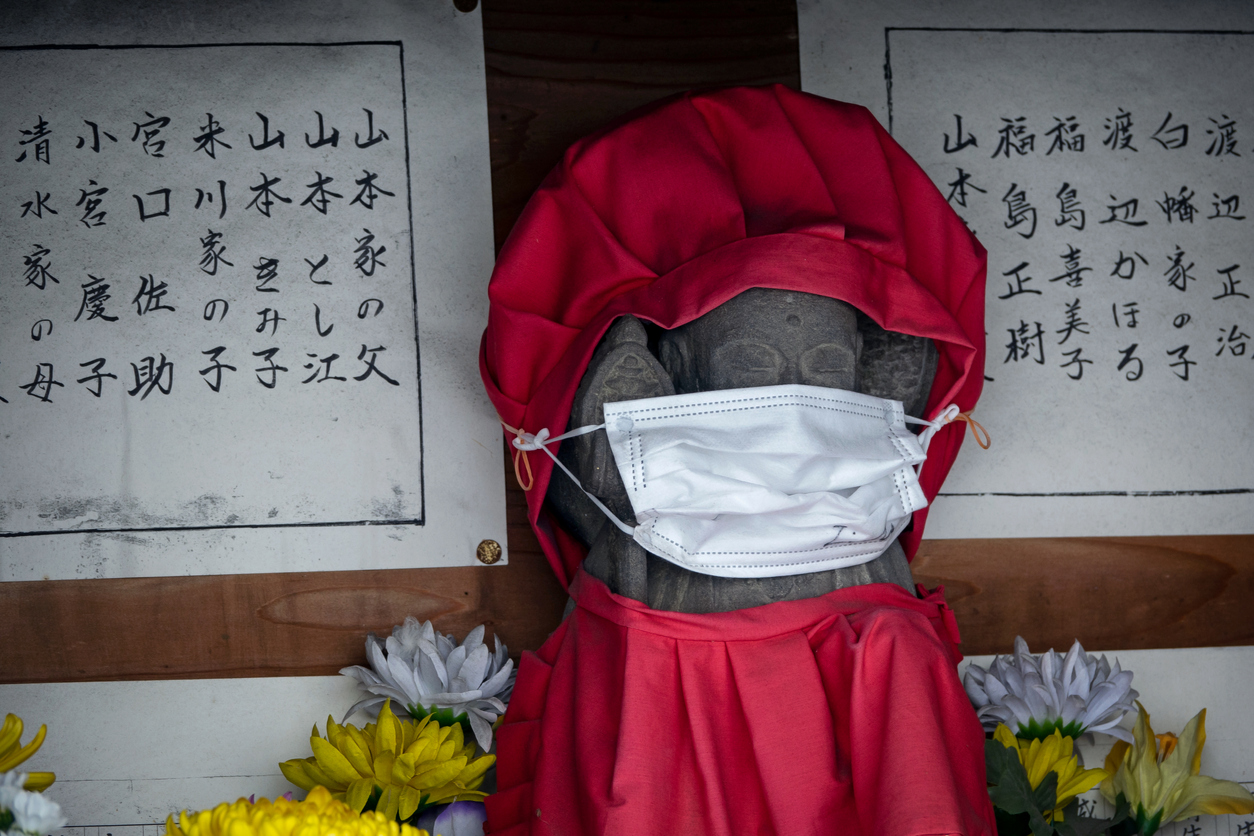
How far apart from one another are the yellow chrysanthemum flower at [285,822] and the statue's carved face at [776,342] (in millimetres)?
614

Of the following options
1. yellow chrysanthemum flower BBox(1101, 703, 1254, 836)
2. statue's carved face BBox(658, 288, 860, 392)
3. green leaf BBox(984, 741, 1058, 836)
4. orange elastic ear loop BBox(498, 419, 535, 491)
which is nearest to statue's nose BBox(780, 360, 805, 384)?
statue's carved face BBox(658, 288, 860, 392)

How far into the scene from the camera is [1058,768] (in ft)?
3.70

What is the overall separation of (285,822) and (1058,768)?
3.02 feet

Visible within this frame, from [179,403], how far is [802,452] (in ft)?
3.00

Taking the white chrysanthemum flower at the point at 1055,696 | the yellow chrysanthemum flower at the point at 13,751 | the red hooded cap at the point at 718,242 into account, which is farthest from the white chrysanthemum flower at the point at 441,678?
the white chrysanthemum flower at the point at 1055,696

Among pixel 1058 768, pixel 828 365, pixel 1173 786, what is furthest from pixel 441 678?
pixel 1173 786

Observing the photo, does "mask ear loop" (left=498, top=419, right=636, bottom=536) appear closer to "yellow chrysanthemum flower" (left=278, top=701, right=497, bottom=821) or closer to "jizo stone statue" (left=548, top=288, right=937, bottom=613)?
"jizo stone statue" (left=548, top=288, right=937, bottom=613)

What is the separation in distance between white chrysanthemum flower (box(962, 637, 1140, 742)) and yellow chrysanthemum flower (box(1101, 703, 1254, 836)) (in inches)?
1.7

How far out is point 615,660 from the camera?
3.41 ft

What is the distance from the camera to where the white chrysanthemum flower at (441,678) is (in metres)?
1.17

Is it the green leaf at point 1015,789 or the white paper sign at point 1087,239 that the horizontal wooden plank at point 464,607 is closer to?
the white paper sign at point 1087,239

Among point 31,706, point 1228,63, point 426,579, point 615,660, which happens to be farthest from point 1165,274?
point 31,706

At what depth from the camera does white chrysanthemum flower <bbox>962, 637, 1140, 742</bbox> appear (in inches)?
46.4

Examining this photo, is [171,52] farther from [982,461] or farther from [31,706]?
[982,461]
